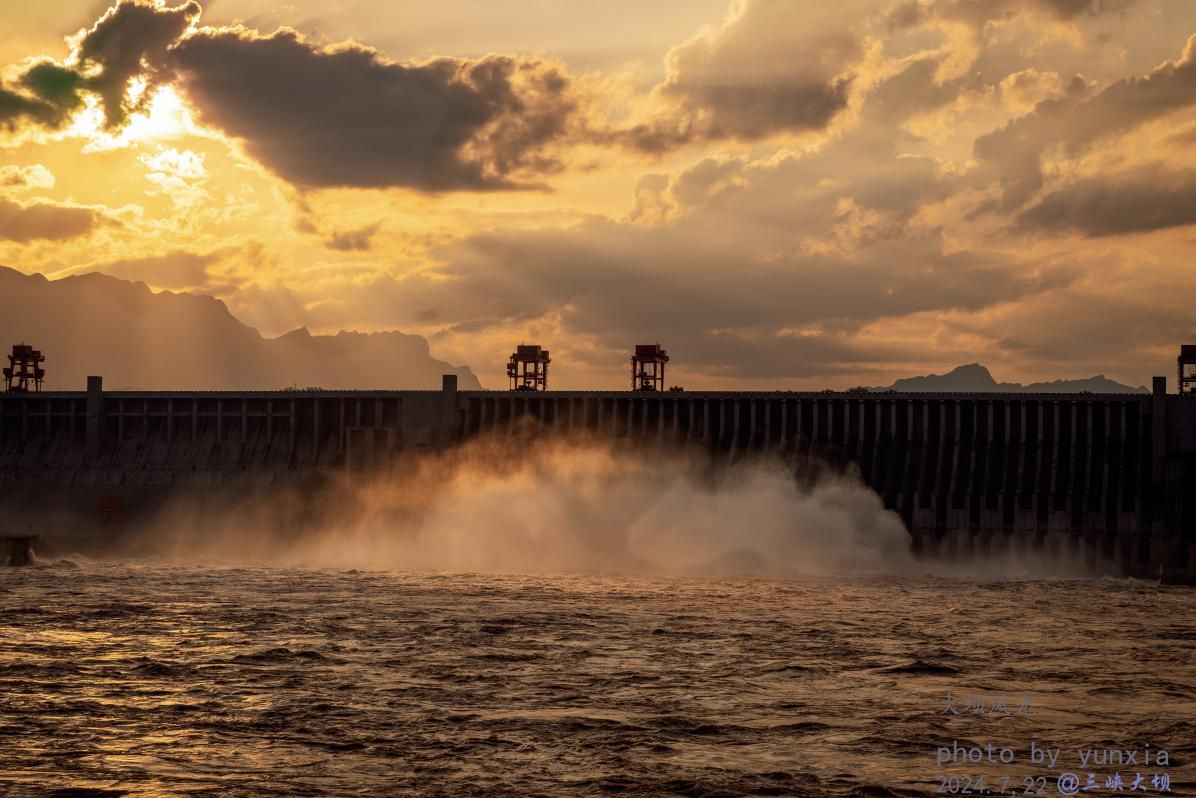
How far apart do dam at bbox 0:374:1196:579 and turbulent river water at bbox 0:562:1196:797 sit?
47.3ft

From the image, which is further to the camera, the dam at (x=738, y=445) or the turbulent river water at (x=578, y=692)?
the dam at (x=738, y=445)

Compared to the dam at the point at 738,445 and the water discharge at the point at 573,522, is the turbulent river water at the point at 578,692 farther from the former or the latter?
the dam at the point at 738,445

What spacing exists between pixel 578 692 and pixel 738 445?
130 ft

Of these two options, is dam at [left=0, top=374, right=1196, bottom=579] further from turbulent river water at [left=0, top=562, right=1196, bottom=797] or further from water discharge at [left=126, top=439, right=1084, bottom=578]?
turbulent river water at [left=0, top=562, right=1196, bottom=797]

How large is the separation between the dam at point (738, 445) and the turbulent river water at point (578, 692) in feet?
47.3

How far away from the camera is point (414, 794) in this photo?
21.3 m

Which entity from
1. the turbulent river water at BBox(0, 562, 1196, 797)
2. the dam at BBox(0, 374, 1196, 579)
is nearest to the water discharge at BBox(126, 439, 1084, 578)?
the dam at BBox(0, 374, 1196, 579)

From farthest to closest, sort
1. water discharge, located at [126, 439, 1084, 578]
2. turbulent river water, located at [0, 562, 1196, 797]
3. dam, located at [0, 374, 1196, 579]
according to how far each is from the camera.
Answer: dam, located at [0, 374, 1196, 579] < water discharge, located at [126, 439, 1084, 578] < turbulent river water, located at [0, 562, 1196, 797]

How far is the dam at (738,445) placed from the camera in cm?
6322

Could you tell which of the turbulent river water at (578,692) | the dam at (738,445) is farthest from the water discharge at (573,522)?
the turbulent river water at (578,692)

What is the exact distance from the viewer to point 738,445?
224 feet

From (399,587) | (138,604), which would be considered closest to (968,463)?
(399,587)

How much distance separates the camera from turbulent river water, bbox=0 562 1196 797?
22578 mm

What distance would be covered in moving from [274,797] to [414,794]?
227 centimetres
